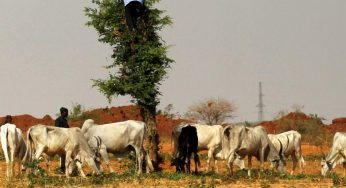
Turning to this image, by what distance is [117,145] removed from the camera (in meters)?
22.6

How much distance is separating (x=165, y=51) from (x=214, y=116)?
4507 cm

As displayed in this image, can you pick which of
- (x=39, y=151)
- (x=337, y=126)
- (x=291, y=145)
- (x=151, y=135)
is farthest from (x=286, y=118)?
(x=39, y=151)

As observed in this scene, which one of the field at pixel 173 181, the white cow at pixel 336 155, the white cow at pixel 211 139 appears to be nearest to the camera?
the field at pixel 173 181

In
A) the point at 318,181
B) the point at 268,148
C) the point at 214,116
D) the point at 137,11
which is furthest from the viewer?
the point at 214,116

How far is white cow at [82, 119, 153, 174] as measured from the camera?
2255cm

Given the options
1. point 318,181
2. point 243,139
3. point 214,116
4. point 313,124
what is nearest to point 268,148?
point 243,139

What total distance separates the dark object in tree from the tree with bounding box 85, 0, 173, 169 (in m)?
0.19

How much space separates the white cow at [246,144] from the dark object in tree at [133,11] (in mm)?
5811

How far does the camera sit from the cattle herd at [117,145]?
64.3 ft

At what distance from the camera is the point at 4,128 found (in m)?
20.6

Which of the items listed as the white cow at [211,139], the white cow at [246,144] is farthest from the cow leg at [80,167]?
the white cow at [211,139]

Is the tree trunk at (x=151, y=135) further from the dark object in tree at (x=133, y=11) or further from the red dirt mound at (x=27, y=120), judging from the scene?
the red dirt mound at (x=27, y=120)

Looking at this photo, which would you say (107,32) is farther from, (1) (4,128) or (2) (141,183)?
(2) (141,183)

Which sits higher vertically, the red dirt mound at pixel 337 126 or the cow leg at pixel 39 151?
the red dirt mound at pixel 337 126
